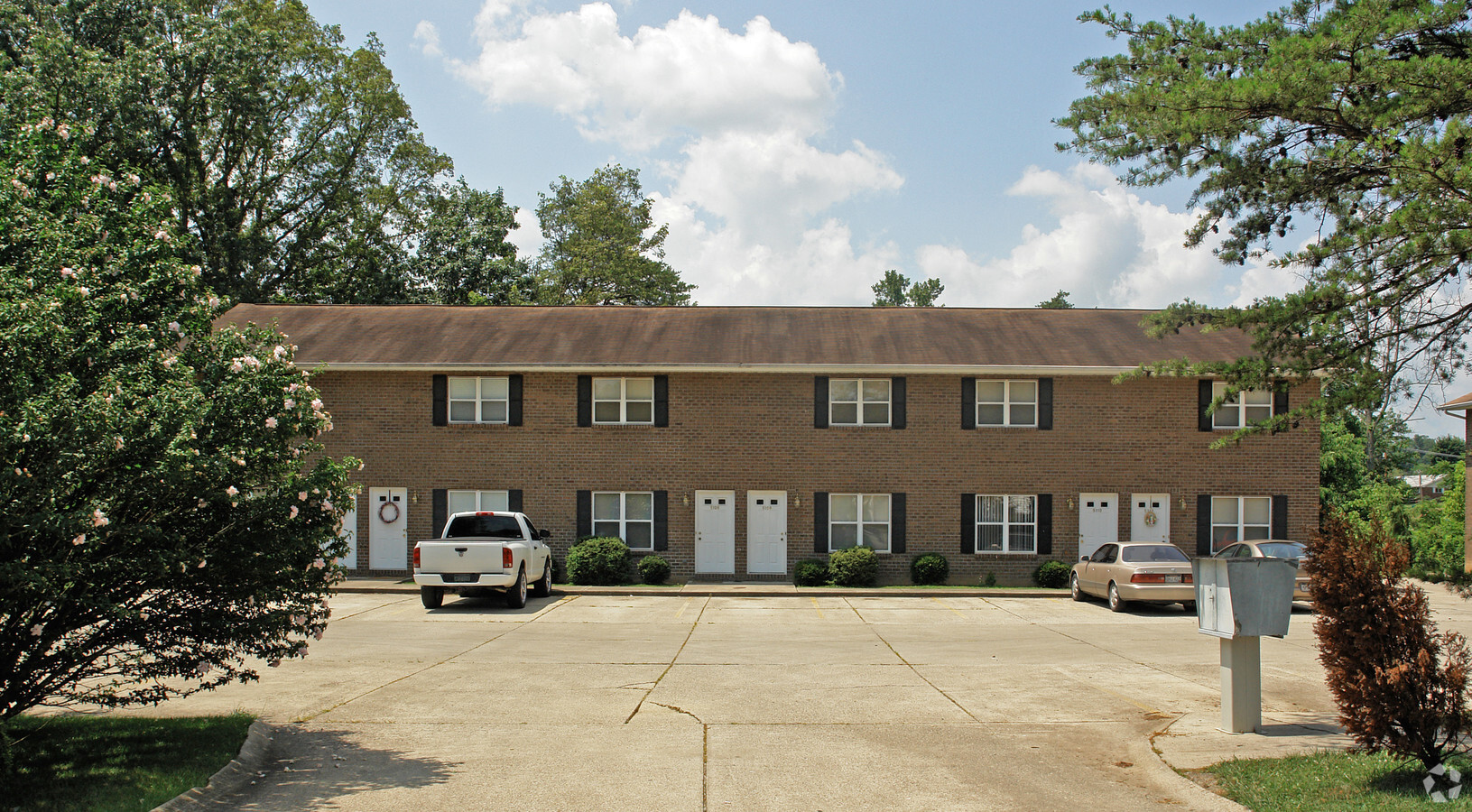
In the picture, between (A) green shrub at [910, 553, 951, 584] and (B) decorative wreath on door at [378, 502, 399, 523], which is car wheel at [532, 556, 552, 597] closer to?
(B) decorative wreath on door at [378, 502, 399, 523]

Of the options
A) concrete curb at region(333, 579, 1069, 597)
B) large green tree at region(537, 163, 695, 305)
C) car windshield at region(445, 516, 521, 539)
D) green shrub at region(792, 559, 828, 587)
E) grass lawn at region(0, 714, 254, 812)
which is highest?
large green tree at region(537, 163, 695, 305)

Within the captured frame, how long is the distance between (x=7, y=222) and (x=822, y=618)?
14.3 metres

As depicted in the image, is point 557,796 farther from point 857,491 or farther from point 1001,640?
point 857,491

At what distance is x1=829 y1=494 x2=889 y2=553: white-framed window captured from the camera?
2559cm

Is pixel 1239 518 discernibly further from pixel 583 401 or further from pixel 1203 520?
pixel 583 401

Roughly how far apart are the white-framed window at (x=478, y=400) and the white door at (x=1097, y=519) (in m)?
15.0

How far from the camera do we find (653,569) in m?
24.4

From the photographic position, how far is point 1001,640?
15461 mm

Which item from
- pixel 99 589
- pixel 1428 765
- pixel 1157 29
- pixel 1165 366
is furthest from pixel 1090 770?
pixel 99 589

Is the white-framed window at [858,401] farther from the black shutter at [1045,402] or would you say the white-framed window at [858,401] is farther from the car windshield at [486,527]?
the car windshield at [486,527]

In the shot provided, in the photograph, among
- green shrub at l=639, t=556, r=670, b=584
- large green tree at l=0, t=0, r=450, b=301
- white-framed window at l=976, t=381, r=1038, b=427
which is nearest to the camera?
green shrub at l=639, t=556, r=670, b=584

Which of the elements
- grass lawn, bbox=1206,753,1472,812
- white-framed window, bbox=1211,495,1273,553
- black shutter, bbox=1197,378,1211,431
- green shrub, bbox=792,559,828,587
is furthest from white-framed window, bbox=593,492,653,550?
grass lawn, bbox=1206,753,1472,812

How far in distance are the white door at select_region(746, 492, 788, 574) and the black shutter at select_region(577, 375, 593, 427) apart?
4568mm

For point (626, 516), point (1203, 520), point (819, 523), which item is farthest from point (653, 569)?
point (1203, 520)
